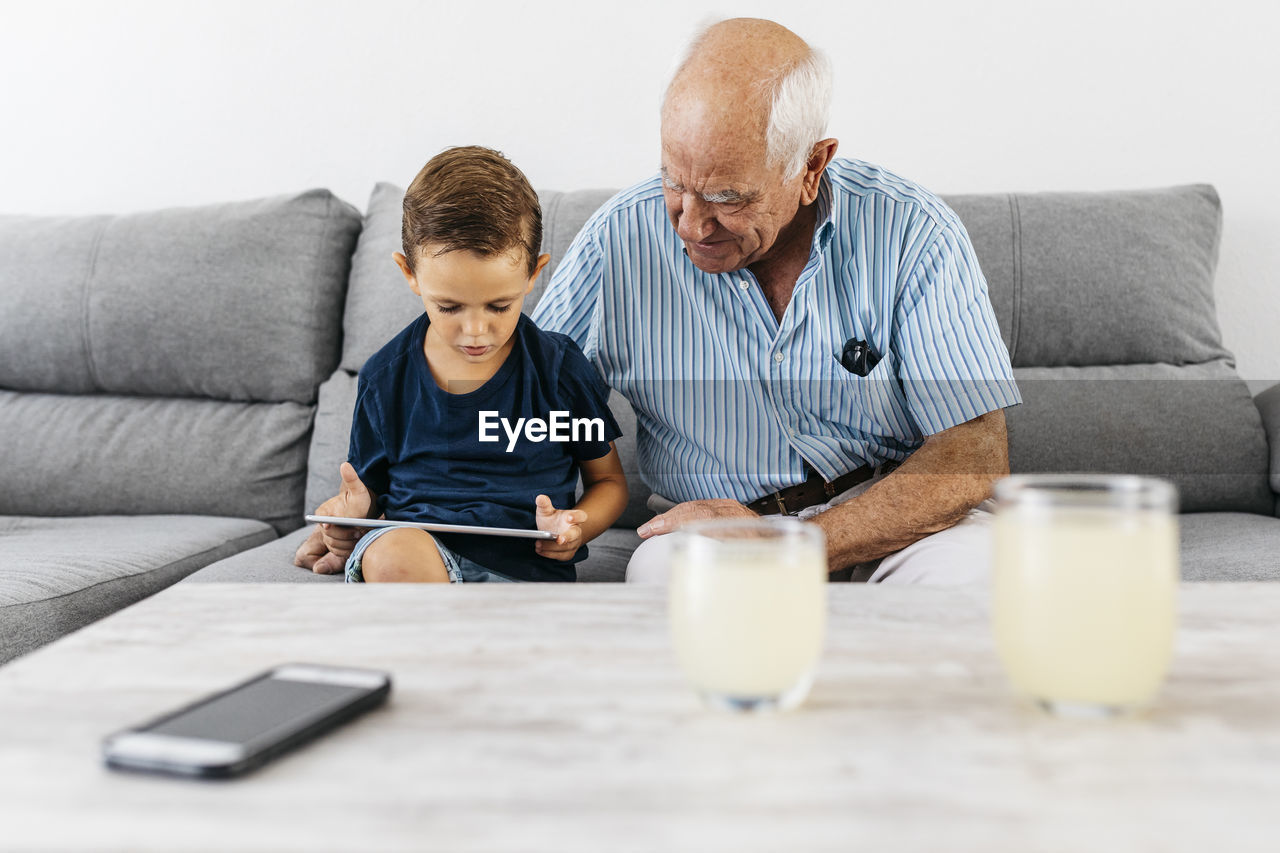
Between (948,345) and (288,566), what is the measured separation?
1.01m

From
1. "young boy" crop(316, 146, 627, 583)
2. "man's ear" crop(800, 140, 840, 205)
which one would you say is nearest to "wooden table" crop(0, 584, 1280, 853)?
"young boy" crop(316, 146, 627, 583)

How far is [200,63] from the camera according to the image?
243 centimetres

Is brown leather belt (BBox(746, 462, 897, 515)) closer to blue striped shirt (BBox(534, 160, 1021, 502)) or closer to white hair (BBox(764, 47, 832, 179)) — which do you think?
blue striped shirt (BBox(534, 160, 1021, 502))

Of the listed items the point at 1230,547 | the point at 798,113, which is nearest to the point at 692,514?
the point at 798,113

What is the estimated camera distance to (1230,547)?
1.53 m

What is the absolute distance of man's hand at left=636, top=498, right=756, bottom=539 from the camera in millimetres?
1382

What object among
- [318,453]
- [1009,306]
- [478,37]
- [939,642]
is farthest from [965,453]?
[478,37]

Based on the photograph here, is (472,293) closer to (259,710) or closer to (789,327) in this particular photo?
(789,327)

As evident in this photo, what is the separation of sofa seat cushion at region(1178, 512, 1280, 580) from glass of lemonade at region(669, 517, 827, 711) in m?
1.12

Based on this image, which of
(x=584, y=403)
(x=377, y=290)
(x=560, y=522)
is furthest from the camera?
(x=377, y=290)

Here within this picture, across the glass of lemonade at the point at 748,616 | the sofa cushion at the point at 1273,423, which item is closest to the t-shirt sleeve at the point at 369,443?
the glass of lemonade at the point at 748,616

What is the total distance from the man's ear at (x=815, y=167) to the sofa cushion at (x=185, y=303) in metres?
1.10

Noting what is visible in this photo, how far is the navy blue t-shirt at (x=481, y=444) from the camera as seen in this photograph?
1430 mm

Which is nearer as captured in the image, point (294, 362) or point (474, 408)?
point (474, 408)
